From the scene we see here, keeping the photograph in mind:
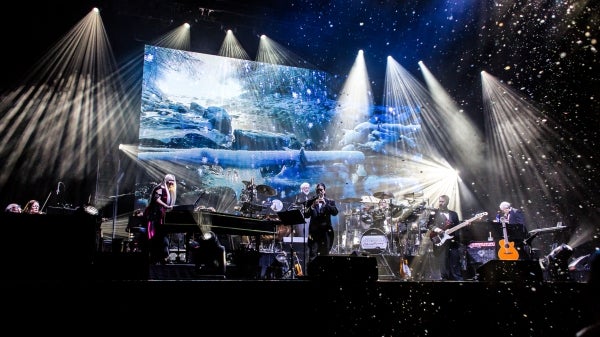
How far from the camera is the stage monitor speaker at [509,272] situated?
13.2ft

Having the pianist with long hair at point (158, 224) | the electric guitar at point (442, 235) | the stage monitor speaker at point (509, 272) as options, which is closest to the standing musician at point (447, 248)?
the electric guitar at point (442, 235)

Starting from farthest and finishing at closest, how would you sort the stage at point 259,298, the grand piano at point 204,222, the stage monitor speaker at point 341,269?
the grand piano at point 204,222, the stage monitor speaker at point 341,269, the stage at point 259,298

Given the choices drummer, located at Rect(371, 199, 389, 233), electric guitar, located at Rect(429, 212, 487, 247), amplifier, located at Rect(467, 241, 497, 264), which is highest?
drummer, located at Rect(371, 199, 389, 233)

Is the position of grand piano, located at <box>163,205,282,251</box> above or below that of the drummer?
below

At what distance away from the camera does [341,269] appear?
139 inches

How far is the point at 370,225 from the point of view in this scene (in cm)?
1101

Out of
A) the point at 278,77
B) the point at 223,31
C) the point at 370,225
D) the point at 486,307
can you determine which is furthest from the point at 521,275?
the point at 223,31

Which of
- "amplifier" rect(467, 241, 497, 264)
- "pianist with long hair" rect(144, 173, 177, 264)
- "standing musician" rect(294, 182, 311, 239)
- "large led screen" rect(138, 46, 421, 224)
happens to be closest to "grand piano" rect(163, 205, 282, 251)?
"pianist with long hair" rect(144, 173, 177, 264)

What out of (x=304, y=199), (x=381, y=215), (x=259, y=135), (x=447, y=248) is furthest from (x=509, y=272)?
(x=259, y=135)

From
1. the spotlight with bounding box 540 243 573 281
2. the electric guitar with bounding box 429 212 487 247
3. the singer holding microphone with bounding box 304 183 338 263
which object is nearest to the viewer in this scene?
the singer holding microphone with bounding box 304 183 338 263

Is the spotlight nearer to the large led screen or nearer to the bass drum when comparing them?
the bass drum

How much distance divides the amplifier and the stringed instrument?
195 mm

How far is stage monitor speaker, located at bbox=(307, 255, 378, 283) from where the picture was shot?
11.4 ft

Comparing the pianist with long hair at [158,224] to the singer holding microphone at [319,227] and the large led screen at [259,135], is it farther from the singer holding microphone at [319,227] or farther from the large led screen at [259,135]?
the large led screen at [259,135]
